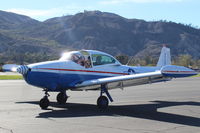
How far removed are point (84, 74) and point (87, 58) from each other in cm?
68

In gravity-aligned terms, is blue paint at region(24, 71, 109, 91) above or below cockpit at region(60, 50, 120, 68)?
below

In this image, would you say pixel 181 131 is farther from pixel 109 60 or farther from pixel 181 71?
pixel 109 60

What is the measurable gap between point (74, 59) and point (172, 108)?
4.31 meters

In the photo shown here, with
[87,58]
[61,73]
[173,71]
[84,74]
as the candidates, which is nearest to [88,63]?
[87,58]

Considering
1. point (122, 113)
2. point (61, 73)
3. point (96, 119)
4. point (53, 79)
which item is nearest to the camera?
point (96, 119)

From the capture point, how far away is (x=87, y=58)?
13.7 m

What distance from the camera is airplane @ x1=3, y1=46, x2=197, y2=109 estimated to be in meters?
11.9

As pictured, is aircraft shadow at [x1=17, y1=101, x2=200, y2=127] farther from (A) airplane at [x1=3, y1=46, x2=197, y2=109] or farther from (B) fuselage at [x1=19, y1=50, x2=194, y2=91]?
(B) fuselage at [x1=19, y1=50, x2=194, y2=91]

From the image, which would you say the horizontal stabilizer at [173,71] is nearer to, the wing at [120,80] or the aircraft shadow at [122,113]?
the wing at [120,80]

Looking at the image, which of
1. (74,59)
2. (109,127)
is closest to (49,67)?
(74,59)

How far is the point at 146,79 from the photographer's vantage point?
12758 millimetres

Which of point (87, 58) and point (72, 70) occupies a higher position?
point (87, 58)

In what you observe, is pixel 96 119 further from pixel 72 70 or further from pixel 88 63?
pixel 88 63

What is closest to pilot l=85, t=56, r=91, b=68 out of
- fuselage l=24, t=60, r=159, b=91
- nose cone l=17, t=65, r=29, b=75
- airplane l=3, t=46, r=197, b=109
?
airplane l=3, t=46, r=197, b=109
